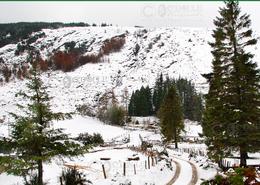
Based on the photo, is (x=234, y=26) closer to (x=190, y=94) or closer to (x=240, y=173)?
(x=240, y=173)

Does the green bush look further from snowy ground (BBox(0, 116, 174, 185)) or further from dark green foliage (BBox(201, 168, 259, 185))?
dark green foliage (BBox(201, 168, 259, 185))

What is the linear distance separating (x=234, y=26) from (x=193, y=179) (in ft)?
43.2

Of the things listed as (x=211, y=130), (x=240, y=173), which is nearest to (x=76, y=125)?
(x=211, y=130)

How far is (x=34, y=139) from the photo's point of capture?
73.9 ft

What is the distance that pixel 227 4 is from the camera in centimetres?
3055

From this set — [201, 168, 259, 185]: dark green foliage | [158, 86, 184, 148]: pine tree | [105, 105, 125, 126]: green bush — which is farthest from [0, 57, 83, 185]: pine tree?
[105, 105, 125, 126]: green bush

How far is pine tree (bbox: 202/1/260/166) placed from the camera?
2836 centimetres

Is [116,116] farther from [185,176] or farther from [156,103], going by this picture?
[185,176]

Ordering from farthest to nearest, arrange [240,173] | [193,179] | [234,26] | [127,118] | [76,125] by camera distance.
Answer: [127,118]
[76,125]
[234,26]
[193,179]
[240,173]

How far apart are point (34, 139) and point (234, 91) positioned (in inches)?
639

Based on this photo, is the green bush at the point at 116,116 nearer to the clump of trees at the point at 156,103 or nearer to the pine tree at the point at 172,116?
the clump of trees at the point at 156,103

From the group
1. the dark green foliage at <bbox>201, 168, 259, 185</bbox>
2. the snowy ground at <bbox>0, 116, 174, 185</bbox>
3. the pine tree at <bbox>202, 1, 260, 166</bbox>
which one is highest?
the pine tree at <bbox>202, 1, 260, 166</bbox>

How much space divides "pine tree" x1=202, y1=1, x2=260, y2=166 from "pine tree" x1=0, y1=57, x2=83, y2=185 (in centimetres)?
1212

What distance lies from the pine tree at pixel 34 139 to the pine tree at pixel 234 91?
12124mm
